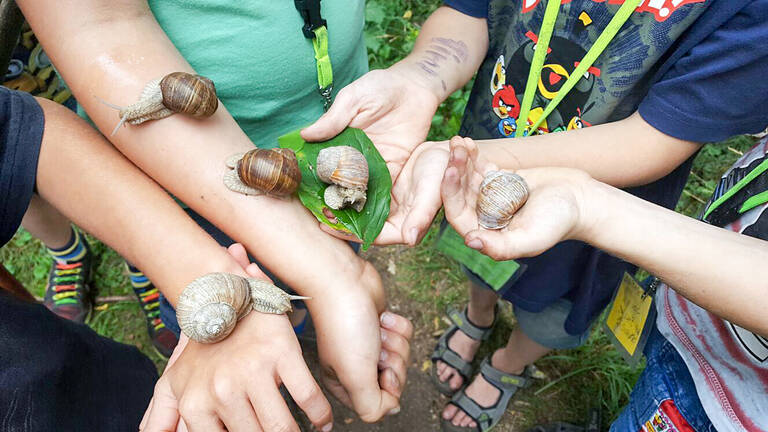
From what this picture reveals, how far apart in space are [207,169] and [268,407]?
66 centimetres

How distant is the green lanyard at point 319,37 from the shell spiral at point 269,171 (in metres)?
0.26

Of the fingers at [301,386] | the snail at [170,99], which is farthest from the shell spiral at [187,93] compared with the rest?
the fingers at [301,386]

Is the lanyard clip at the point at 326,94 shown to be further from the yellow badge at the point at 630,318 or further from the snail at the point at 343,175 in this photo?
the yellow badge at the point at 630,318

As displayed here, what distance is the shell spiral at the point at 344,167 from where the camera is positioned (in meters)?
1.40

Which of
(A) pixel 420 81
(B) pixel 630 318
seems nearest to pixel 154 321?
(A) pixel 420 81

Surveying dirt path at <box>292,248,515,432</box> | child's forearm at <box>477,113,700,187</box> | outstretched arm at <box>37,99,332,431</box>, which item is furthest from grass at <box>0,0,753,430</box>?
outstretched arm at <box>37,99,332,431</box>

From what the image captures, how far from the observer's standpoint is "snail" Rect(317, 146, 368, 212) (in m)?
1.40

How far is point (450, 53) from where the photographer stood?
5.73ft

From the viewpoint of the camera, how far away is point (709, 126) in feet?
4.27

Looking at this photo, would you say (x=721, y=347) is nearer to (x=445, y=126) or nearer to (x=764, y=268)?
(x=764, y=268)

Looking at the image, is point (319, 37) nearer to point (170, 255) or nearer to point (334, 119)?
point (334, 119)

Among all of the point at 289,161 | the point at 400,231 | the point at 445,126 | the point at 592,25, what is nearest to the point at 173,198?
the point at 289,161

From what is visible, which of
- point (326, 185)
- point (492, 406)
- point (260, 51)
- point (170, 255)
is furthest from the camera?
point (492, 406)

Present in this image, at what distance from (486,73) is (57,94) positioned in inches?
65.5
